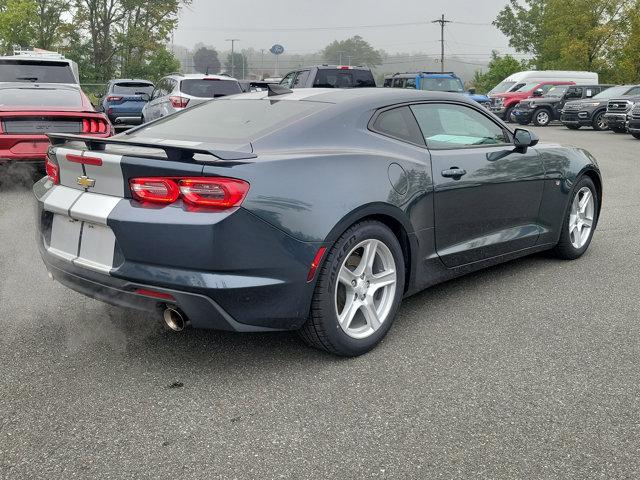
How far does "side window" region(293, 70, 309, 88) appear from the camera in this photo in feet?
57.3

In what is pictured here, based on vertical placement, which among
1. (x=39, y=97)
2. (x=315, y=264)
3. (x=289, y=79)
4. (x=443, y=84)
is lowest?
(x=315, y=264)

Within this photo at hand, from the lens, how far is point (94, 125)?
8.86 metres

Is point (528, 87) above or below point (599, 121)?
above

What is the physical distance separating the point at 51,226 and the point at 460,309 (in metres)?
2.54

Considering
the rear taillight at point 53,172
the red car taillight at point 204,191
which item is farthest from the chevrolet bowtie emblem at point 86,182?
the red car taillight at point 204,191

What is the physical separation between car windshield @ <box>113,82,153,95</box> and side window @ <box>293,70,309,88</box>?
5356 mm

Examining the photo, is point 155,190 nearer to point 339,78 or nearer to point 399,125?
point 399,125

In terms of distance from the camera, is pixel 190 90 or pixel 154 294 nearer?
pixel 154 294

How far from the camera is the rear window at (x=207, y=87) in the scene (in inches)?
576

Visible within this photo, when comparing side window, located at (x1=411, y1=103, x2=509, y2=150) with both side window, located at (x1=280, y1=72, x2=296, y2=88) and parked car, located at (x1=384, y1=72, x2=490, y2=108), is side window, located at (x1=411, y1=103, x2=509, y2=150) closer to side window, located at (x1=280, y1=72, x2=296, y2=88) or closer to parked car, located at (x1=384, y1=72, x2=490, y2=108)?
side window, located at (x1=280, y1=72, x2=296, y2=88)

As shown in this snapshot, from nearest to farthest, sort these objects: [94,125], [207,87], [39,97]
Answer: [94,125]
[39,97]
[207,87]

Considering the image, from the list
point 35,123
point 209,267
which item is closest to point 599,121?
point 35,123

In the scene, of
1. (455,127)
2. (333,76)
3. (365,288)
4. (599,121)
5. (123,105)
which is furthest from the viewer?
(599,121)

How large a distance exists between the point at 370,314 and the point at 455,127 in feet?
5.11
